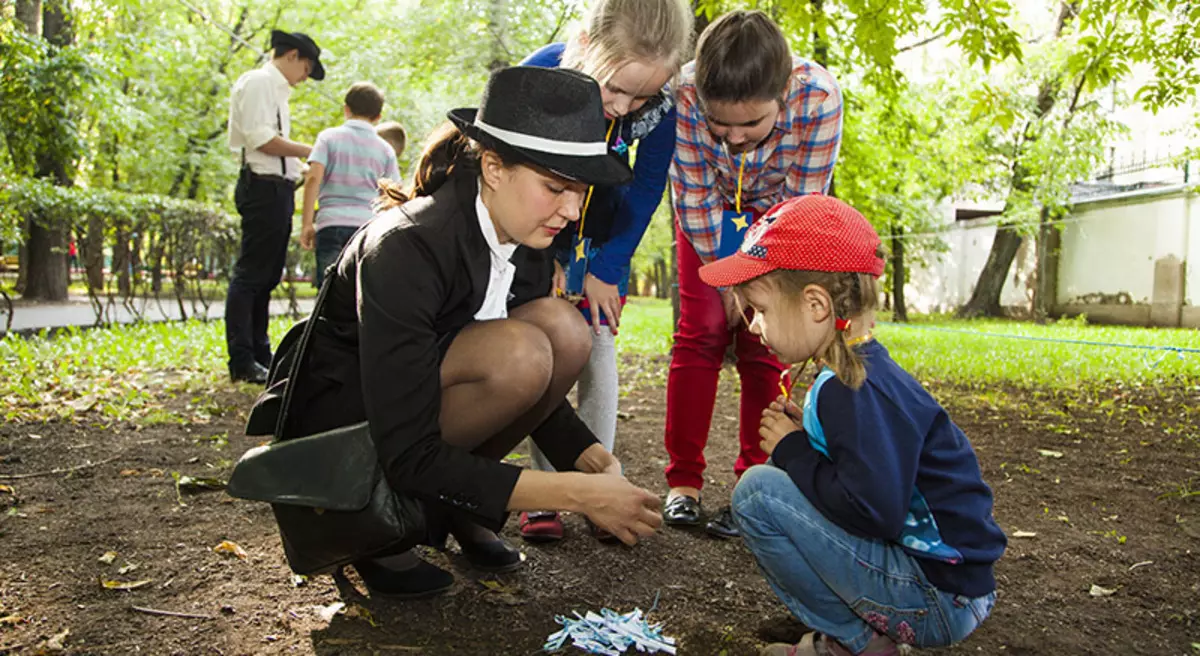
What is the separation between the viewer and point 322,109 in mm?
19078

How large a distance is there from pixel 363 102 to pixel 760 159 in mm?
3477

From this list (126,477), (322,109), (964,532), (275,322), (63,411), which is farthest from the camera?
(322,109)

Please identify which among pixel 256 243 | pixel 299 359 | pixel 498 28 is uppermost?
pixel 498 28

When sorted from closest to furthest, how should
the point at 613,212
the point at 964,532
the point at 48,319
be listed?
the point at 964,532 < the point at 613,212 < the point at 48,319

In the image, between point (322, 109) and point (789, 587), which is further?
point (322, 109)

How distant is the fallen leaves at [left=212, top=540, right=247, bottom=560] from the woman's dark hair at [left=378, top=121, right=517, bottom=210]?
1.09m

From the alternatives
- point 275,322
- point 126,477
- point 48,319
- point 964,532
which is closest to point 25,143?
point 48,319

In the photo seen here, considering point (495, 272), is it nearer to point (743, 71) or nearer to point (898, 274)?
point (743, 71)

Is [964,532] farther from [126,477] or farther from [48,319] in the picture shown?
[48,319]

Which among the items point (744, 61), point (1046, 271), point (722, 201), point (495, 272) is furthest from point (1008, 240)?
point (495, 272)

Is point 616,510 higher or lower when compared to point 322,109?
lower

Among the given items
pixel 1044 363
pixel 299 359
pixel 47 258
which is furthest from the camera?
pixel 47 258

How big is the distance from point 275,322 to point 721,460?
803 centimetres

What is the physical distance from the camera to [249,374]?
210 inches
